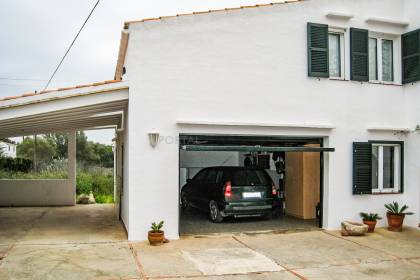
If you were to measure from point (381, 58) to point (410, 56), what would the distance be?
69cm

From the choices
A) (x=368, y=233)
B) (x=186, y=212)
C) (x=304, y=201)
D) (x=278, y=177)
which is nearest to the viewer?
(x=368, y=233)

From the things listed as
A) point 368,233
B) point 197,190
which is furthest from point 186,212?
point 368,233

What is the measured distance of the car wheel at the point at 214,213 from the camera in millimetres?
10572

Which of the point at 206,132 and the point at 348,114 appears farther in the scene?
the point at 348,114

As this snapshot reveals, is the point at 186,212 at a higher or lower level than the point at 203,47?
lower

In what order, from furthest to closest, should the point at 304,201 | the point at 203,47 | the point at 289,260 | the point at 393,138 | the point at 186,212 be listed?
the point at 186,212
the point at 304,201
the point at 393,138
the point at 203,47
the point at 289,260

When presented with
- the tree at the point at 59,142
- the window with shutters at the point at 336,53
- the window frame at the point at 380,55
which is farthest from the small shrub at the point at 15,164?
the window frame at the point at 380,55

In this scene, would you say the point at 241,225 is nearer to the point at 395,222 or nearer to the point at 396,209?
the point at 395,222

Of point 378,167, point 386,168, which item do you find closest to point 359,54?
point 378,167

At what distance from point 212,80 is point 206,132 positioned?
1160 millimetres

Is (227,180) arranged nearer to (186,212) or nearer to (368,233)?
(186,212)

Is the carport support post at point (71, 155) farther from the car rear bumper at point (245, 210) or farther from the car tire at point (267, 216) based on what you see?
the car tire at point (267, 216)

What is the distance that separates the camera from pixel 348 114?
995cm

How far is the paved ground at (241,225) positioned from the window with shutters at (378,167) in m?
1.67
